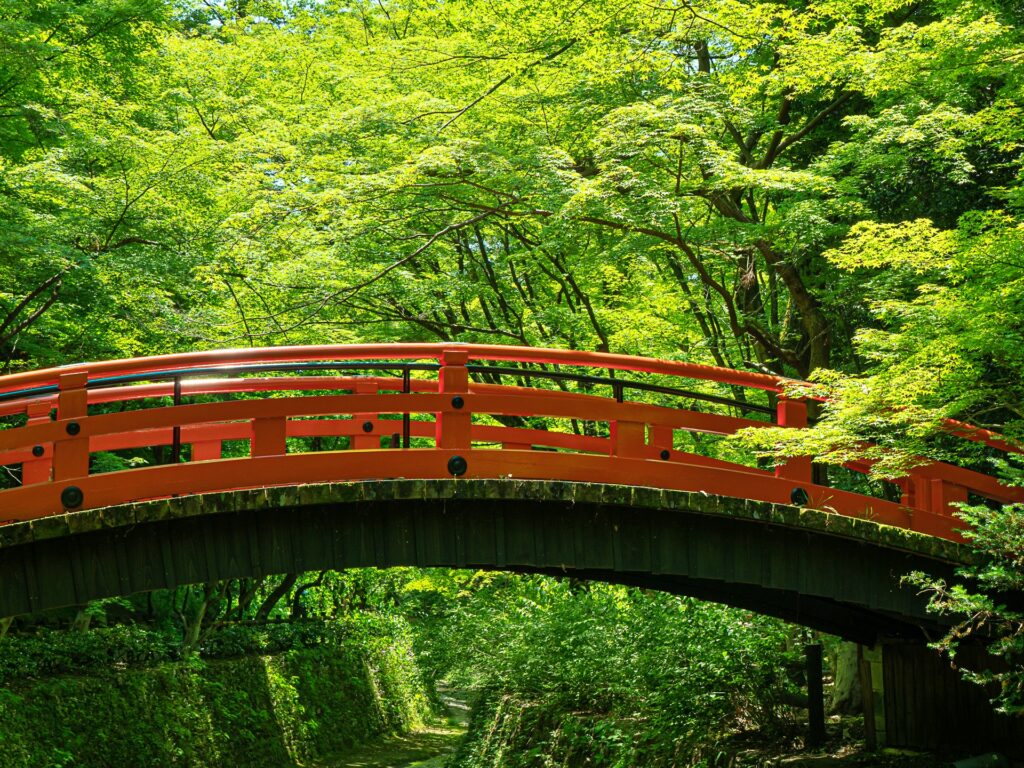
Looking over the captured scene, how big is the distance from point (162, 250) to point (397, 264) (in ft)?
12.5

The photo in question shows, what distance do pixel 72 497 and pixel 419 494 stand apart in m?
2.40

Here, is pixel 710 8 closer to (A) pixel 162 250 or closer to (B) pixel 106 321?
(A) pixel 162 250

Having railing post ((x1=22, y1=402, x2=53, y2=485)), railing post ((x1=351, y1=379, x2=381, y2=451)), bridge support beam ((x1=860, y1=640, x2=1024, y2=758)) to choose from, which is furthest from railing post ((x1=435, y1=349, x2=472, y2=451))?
bridge support beam ((x1=860, y1=640, x2=1024, y2=758))

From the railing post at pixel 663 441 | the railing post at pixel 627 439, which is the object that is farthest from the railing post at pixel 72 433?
the railing post at pixel 663 441

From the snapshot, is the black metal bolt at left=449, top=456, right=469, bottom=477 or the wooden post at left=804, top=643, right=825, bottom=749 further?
the wooden post at left=804, top=643, right=825, bottom=749

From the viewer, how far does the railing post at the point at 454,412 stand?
807cm

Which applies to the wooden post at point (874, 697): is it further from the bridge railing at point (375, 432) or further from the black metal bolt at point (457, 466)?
the black metal bolt at point (457, 466)

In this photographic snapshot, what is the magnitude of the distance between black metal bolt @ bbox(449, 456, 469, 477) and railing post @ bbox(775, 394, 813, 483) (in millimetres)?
2949

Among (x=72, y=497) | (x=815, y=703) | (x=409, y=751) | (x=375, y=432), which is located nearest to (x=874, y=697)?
(x=815, y=703)

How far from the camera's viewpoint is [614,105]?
50.5ft

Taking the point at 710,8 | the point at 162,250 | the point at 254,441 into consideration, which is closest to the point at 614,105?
the point at 710,8

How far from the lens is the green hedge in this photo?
14891mm

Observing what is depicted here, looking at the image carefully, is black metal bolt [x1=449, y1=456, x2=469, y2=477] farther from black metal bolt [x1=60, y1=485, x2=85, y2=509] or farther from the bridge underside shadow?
black metal bolt [x1=60, y1=485, x2=85, y2=509]

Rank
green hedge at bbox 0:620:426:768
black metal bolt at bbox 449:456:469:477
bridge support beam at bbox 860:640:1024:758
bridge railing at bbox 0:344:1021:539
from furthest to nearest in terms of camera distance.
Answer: green hedge at bbox 0:620:426:768
bridge support beam at bbox 860:640:1024:758
black metal bolt at bbox 449:456:469:477
bridge railing at bbox 0:344:1021:539
